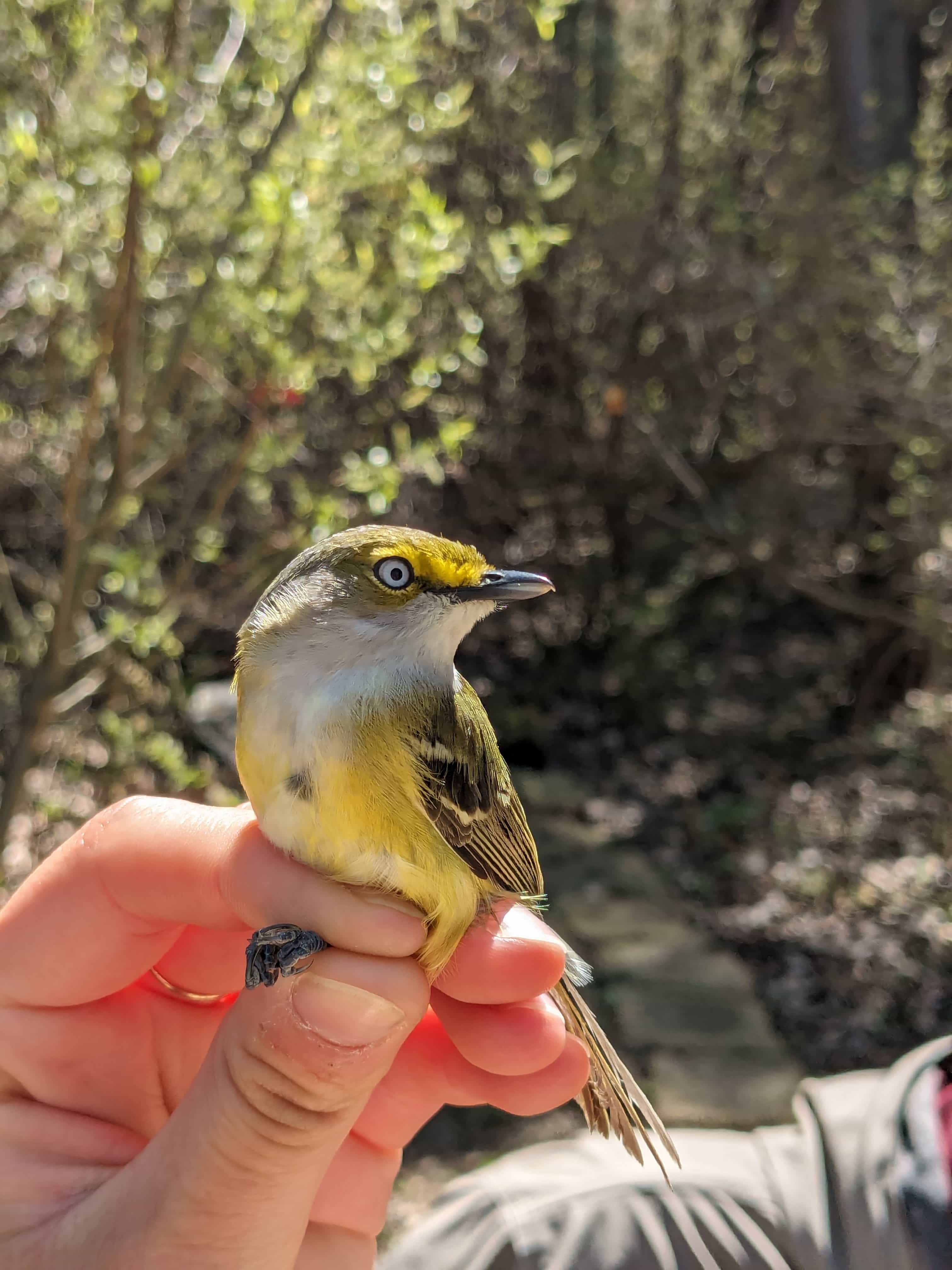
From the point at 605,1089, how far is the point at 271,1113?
0.78 metres

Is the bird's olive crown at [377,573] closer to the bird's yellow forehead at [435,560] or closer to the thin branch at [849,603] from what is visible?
the bird's yellow forehead at [435,560]

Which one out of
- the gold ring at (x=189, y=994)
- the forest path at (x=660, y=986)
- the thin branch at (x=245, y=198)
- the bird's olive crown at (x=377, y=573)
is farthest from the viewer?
the forest path at (x=660, y=986)

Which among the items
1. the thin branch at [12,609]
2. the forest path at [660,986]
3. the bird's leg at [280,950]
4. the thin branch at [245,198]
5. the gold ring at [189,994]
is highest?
the thin branch at [245,198]

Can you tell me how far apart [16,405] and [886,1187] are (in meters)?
4.02

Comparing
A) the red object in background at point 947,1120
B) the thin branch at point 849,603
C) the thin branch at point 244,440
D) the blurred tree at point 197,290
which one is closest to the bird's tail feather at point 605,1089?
the red object in background at point 947,1120

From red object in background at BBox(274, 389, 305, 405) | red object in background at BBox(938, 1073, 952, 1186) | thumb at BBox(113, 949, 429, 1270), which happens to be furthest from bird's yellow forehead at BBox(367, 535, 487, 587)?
red object in background at BBox(274, 389, 305, 405)

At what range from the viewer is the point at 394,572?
1.64 meters

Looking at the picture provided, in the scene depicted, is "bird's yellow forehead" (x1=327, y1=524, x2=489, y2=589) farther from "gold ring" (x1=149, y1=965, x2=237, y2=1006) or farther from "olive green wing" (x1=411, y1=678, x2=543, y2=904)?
"gold ring" (x1=149, y1=965, x2=237, y2=1006)

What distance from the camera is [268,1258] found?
4.81 feet

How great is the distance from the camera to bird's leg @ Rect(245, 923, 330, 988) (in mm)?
1547

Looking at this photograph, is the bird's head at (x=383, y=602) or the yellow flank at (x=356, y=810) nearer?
the yellow flank at (x=356, y=810)

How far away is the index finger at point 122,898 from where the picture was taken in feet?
5.42

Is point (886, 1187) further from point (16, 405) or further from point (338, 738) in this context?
point (16, 405)

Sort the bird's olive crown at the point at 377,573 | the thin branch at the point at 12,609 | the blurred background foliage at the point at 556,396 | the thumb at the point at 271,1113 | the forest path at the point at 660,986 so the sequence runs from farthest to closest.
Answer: the forest path at the point at 660,986 < the thin branch at the point at 12,609 < the blurred background foliage at the point at 556,396 < the bird's olive crown at the point at 377,573 < the thumb at the point at 271,1113
